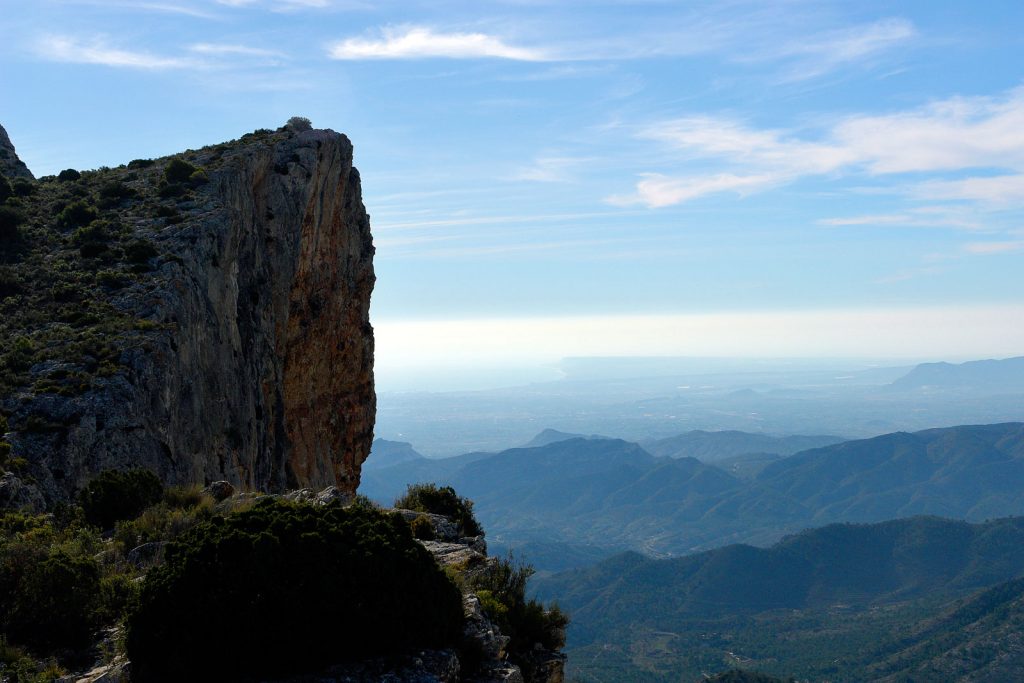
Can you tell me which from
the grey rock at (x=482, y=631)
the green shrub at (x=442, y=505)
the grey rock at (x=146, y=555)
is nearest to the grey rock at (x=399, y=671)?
the grey rock at (x=482, y=631)

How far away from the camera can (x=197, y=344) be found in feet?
100

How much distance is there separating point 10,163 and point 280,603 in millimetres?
53495

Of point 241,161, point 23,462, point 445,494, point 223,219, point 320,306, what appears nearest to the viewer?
point 23,462

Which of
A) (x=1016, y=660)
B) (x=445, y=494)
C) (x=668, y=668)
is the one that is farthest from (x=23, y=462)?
(x=668, y=668)

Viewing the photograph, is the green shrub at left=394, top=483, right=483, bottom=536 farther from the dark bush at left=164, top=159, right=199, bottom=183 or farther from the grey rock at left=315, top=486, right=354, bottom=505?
the dark bush at left=164, top=159, right=199, bottom=183

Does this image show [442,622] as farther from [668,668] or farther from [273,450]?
[668,668]

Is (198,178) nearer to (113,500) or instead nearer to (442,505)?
(442,505)

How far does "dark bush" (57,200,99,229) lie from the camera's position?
39025 mm

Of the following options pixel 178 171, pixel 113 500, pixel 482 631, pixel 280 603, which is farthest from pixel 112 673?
pixel 178 171

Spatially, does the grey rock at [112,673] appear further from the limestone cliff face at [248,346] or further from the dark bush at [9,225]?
the dark bush at [9,225]

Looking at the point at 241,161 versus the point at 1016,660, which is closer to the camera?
the point at 241,161

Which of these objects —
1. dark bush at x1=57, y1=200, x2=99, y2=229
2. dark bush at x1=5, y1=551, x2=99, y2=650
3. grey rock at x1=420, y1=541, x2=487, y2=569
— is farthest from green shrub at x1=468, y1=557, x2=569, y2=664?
dark bush at x1=57, y1=200, x2=99, y2=229

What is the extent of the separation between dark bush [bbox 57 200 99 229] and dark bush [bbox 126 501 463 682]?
1319 inches

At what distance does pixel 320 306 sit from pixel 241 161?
9.36 metres
